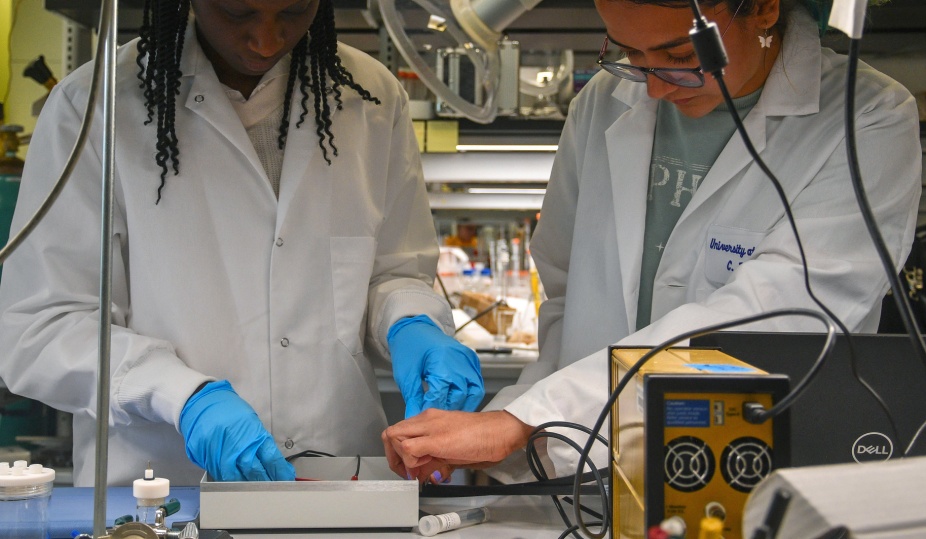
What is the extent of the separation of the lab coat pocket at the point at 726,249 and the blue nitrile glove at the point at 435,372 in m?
0.41

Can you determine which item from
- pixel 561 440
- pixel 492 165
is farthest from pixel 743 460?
pixel 492 165

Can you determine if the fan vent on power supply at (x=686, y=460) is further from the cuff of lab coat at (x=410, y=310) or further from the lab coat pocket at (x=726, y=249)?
the cuff of lab coat at (x=410, y=310)

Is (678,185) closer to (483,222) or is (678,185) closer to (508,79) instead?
(508,79)

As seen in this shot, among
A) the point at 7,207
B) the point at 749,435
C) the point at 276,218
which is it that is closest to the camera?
the point at 749,435

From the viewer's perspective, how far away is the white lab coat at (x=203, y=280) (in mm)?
1291

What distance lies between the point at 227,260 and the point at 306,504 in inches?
22.4

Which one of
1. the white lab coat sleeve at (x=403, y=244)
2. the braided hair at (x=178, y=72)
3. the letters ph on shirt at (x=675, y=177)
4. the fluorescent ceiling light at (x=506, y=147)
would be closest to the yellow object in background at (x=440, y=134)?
the fluorescent ceiling light at (x=506, y=147)

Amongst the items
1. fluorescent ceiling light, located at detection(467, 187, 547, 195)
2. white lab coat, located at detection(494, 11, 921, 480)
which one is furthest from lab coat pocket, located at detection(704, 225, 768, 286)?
fluorescent ceiling light, located at detection(467, 187, 547, 195)

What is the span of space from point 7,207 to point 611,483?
1773 mm

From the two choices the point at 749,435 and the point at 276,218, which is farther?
the point at 276,218

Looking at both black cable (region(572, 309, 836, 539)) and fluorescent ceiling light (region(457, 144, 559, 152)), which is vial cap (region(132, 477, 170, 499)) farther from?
fluorescent ceiling light (region(457, 144, 559, 152))

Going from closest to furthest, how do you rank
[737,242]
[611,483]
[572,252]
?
[611,483]
[737,242]
[572,252]

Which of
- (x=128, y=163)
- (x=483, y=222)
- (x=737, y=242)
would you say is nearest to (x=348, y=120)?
(x=128, y=163)

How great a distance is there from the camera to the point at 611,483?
2.86 ft
